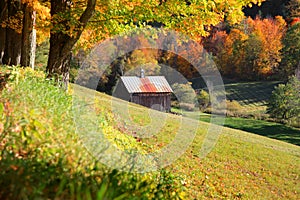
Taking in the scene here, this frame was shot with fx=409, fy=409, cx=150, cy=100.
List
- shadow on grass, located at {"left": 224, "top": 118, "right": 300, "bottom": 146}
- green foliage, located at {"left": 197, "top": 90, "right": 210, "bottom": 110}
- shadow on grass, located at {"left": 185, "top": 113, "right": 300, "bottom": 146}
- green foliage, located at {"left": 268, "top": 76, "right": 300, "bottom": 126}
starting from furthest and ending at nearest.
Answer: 1. green foliage, located at {"left": 197, "top": 90, "right": 210, "bottom": 110}
2. green foliage, located at {"left": 268, "top": 76, "right": 300, "bottom": 126}
3. shadow on grass, located at {"left": 185, "top": 113, "right": 300, "bottom": 146}
4. shadow on grass, located at {"left": 224, "top": 118, "right": 300, "bottom": 146}

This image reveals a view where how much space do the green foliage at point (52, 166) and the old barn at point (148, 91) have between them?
30.1 m

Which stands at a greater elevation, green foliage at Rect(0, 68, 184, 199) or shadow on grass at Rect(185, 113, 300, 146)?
green foliage at Rect(0, 68, 184, 199)

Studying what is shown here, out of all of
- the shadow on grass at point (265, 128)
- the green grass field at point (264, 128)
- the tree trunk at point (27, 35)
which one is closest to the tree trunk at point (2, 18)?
the tree trunk at point (27, 35)

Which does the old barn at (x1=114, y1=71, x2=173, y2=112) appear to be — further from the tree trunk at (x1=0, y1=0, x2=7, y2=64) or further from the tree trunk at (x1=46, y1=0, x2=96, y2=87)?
the tree trunk at (x1=46, y1=0, x2=96, y2=87)

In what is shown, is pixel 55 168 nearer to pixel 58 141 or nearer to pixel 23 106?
pixel 58 141

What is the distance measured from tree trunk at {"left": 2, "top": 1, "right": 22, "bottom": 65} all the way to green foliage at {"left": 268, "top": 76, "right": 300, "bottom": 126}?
32.3m

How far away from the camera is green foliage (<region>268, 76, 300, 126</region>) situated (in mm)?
41750

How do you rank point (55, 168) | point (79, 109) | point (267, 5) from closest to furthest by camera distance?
1. point (55, 168)
2. point (79, 109)
3. point (267, 5)

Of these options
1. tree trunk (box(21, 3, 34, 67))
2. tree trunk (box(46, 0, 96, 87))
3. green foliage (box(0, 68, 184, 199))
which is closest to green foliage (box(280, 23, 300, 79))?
tree trunk (box(21, 3, 34, 67))

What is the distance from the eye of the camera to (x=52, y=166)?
157 inches

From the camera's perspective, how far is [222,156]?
1586 cm

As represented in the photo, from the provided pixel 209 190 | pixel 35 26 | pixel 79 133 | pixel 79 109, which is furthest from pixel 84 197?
pixel 35 26

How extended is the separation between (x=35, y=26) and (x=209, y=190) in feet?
Answer: 22.4

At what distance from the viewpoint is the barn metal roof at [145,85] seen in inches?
1417
